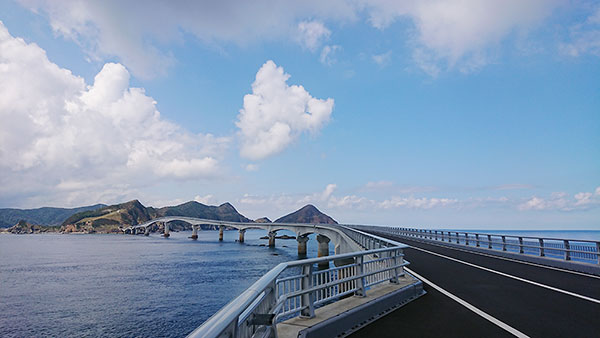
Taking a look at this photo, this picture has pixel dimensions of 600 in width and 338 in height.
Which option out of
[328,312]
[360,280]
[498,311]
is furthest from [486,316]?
[328,312]

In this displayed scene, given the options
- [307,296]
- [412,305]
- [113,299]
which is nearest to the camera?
[307,296]

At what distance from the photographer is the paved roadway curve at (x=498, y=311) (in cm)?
654

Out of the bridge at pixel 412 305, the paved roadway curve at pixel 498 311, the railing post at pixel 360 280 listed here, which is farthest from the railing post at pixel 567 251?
the railing post at pixel 360 280

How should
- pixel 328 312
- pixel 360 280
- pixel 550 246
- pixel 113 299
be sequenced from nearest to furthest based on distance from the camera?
pixel 328 312
pixel 360 280
pixel 550 246
pixel 113 299

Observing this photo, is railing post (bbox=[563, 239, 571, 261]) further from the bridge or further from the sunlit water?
the sunlit water

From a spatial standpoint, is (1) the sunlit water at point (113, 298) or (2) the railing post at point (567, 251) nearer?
(2) the railing post at point (567, 251)

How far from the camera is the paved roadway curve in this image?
654 centimetres

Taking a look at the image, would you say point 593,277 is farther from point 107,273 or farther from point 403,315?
point 107,273

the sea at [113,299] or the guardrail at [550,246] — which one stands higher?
the guardrail at [550,246]

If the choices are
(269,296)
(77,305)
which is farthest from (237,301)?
(77,305)

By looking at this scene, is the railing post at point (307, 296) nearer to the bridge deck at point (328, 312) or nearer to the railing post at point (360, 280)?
the bridge deck at point (328, 312)

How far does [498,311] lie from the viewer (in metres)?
8.15

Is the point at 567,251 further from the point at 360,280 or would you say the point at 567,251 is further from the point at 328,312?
the point at 328,312

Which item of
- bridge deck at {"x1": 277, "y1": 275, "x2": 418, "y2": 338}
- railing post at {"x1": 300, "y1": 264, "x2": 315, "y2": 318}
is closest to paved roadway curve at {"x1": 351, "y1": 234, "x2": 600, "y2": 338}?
bridge deck at {"x1": 277, "y1": 275, "x2": 418, "y2": 338}
